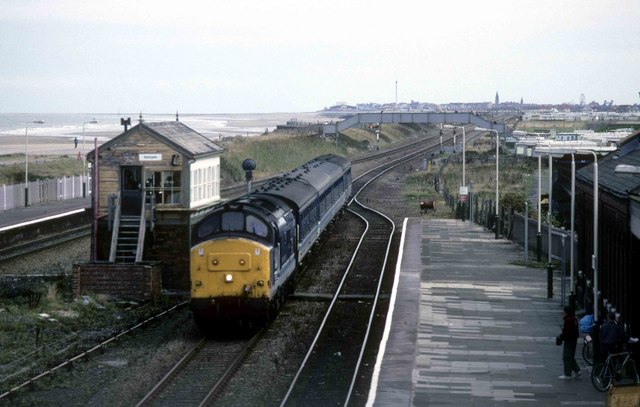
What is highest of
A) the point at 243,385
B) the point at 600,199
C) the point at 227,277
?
the point at 600,199

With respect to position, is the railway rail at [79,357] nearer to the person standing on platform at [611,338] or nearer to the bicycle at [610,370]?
the bicycle at [610,370]

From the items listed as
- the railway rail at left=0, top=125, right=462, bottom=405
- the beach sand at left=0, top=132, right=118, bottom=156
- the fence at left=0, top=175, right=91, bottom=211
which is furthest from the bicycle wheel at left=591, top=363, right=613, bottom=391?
the beach sand at left=0, top=132, right=118, bottom=156

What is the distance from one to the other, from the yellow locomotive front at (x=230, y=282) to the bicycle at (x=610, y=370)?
27.4 ft

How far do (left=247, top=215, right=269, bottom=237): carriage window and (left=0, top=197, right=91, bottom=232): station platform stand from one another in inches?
905

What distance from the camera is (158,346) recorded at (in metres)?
23.9

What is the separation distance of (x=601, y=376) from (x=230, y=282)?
9.17 meters

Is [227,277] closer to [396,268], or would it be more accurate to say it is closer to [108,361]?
[108,361]

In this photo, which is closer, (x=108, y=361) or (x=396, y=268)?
(x=108, y=361)

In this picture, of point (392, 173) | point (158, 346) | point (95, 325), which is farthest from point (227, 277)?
point (392, 173)

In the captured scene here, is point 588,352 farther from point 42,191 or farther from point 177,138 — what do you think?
point 42,191

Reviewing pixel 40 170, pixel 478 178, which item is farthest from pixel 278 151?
pixel 478 178

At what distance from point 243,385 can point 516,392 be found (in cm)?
523

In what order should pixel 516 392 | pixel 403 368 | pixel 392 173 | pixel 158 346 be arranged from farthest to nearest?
pixel 392 173
pixel 158 346
pixel 403 368
pixel 516 392

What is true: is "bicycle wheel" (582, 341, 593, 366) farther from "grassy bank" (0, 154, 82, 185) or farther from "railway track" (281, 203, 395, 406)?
"grassy bank" (0, 154, 82, 185)
